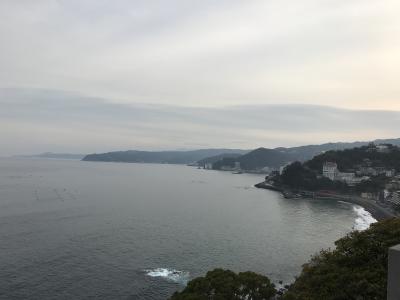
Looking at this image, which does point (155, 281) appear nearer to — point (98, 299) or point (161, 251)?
point (98, 299)

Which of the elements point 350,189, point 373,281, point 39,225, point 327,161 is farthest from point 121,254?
point 327,161

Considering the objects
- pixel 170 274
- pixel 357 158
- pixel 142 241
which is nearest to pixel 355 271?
pixel 170 274

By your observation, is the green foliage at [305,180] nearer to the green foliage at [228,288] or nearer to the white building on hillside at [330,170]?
the white building on hillside at [330,170]

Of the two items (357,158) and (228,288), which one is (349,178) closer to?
(357,158)

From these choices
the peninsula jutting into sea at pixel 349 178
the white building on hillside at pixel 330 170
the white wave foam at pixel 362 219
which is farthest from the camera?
the white building on hillside at pixel 330 170

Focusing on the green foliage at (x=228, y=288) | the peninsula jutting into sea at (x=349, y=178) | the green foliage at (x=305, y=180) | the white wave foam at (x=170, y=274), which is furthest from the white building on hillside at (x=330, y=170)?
the green foliage at (x=228, y=288)

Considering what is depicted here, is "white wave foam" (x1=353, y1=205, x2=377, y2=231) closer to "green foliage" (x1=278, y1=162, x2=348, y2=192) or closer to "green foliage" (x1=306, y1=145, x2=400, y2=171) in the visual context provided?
"green foliage" (x1=278, y1=162, x2=348, y2=192)
